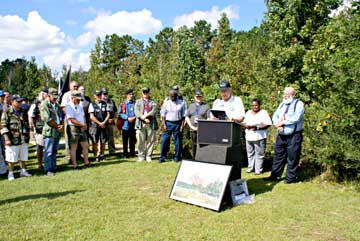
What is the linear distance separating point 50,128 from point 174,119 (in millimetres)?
2895

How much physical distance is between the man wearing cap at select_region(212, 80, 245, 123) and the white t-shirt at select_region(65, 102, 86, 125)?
3.48 metres

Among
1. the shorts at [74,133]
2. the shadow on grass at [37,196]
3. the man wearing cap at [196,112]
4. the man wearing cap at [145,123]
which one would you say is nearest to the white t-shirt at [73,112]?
the shorts at [74,133]

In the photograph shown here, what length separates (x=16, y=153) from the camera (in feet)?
23.4

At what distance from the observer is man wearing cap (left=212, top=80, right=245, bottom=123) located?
586 cm

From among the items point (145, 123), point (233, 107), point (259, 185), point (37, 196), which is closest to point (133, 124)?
point (145, 123)

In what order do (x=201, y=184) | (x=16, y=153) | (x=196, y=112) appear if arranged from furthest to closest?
(x=196, y=112) → (x=16, y=153) → (x=201, y=184)

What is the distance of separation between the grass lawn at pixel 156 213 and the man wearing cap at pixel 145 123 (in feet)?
6.29

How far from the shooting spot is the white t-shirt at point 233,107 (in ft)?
19.3

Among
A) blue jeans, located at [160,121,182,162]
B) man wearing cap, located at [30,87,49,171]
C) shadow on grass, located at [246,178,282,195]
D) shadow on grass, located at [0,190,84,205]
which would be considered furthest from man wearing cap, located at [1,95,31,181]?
shadow on grass, located at [246,178,282,195]

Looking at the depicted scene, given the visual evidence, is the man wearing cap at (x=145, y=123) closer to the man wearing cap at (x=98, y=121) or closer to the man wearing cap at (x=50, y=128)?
the man wearing cap at (x=98, y=121)

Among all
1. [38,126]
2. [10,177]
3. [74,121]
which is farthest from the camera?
[38,126]

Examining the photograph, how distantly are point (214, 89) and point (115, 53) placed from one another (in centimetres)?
5167

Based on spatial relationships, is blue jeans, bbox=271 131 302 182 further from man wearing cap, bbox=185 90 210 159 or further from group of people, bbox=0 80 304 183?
man wearing cap, bbox=185 90 210 159

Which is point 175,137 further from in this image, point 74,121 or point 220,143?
point 220,143
